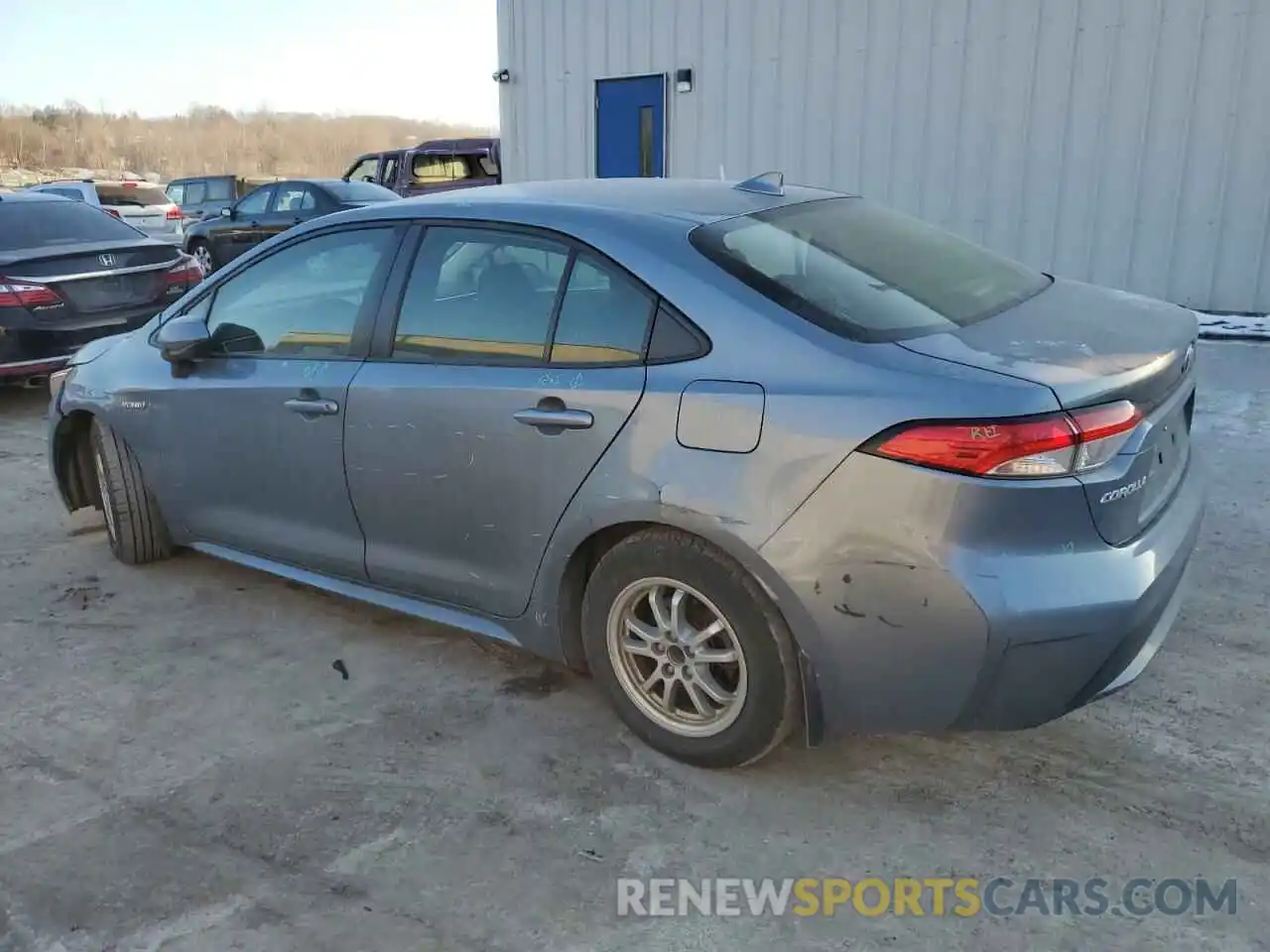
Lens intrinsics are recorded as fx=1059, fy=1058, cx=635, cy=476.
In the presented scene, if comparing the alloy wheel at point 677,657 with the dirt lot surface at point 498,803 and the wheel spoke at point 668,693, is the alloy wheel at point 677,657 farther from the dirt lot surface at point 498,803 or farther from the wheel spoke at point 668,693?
the dirt lot surface at point 498,803

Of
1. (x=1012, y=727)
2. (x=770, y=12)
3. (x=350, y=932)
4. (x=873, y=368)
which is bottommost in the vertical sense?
(x=350, y=932)

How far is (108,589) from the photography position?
4367 millimetres

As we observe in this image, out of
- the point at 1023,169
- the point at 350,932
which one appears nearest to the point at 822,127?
the point at 1023,169

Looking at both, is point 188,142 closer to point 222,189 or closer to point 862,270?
point 222,189

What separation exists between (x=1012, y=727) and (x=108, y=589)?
3.57 metres

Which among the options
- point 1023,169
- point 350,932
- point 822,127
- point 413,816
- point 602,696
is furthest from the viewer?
point 822,127

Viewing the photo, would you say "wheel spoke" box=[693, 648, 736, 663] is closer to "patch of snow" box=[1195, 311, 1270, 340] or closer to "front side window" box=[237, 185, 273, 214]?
"patch of snow" box=[1195, 311, 1270, 340]

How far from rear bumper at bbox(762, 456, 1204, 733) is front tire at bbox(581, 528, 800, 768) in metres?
0.12

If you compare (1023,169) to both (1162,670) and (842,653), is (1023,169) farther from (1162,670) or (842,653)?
(842,653)

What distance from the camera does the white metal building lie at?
8836 mm

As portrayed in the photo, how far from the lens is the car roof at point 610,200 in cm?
317

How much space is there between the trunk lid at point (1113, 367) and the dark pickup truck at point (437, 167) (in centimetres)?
1468

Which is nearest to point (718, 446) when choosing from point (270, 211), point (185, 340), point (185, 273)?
point (185, 340)
